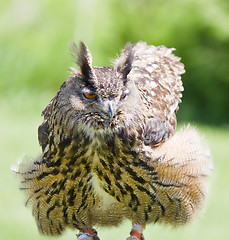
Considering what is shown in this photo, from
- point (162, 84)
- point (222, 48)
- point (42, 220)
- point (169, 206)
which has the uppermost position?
A: point (222, 48)

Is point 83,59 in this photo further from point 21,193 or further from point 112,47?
point 112,47

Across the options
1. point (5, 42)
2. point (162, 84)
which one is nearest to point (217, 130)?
point (5, 42)

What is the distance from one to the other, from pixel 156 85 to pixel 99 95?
4.28 feet

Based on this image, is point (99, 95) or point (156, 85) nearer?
point (99, 95)

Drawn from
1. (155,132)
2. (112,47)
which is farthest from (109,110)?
(112,47)

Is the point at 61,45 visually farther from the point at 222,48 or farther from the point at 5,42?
the point at 222,48

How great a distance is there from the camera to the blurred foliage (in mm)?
14289

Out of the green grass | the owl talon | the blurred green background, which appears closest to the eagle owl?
the owl talon

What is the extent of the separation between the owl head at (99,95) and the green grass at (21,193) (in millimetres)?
802

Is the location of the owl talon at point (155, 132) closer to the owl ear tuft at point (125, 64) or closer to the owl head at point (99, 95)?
the owl head at point (99, 95)

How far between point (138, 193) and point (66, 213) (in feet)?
2.19

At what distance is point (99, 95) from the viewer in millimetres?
4848

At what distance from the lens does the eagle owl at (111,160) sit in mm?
5008

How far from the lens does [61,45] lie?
47.3 feet
